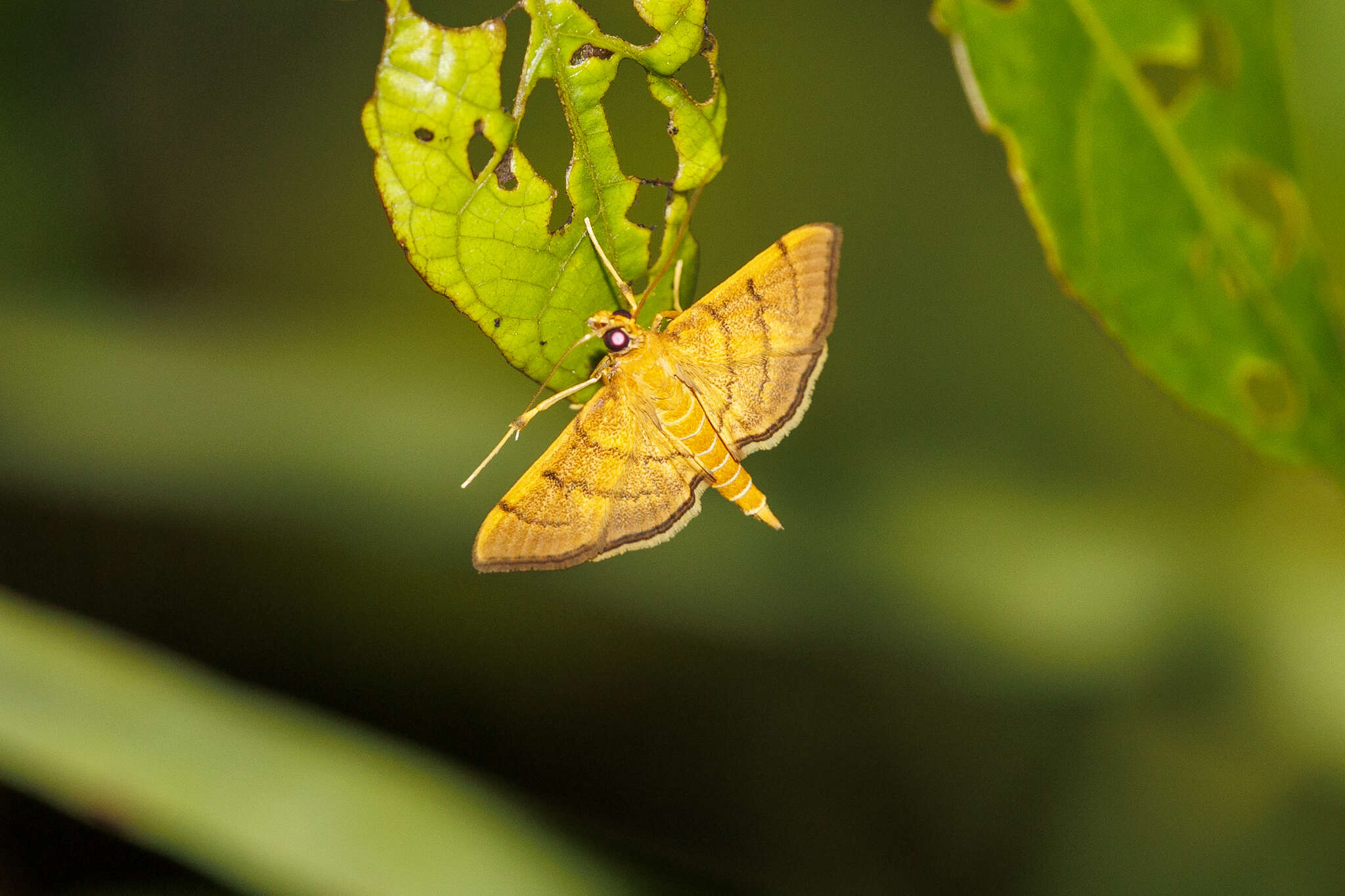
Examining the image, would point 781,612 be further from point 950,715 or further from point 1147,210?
point 1147,210

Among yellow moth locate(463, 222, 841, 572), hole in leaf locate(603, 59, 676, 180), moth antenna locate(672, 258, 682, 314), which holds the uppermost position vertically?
hole in leaf locate(603, 59, 676, 180)

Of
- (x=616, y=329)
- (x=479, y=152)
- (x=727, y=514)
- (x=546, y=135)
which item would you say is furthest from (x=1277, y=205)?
(x=546, y=135)

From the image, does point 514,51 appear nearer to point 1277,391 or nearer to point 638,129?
point 638,129

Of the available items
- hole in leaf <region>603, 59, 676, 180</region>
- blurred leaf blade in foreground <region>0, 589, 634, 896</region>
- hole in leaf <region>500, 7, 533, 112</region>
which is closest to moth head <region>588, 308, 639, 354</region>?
hole in leaf <region>500, 7, 533, 112</region>

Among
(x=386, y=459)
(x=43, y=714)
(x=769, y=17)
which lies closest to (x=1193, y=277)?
(x=43, y=714)

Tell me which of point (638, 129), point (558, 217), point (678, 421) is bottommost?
point (678, 421)

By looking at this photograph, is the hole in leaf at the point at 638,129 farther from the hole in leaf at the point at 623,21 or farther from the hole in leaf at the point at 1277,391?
the hole in leaf at the point at 1277,391

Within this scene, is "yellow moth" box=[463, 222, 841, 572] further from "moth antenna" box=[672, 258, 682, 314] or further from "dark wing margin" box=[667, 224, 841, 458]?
"moth antenna" box=[672, 258, 682, 314]
